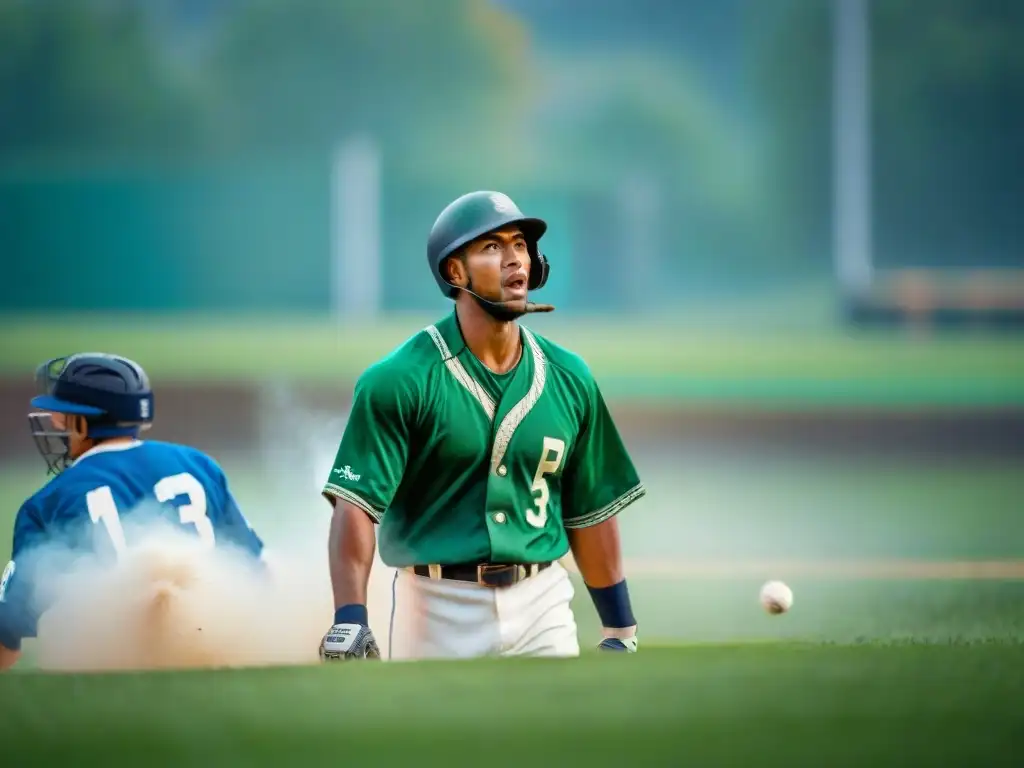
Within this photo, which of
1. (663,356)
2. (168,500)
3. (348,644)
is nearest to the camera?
(348,644)

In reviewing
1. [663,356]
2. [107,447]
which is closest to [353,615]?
[107,447]

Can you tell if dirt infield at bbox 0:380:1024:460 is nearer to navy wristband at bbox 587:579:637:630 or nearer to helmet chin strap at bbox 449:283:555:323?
navy wristband at bbox 587:579:637:630

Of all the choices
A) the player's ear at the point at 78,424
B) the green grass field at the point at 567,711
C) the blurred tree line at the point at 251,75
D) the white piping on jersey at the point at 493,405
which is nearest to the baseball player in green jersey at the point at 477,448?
the white piping on jersey at the point at 493,405

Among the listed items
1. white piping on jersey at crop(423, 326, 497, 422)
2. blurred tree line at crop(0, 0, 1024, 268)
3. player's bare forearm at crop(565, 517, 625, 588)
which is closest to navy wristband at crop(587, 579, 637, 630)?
player's bare forearm at crop(565, 517, 625, 588)

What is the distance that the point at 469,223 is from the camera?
5.38m

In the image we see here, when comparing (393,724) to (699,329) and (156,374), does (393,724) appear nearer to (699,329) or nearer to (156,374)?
(156,374)

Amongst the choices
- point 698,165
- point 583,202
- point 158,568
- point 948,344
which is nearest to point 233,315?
point 583,202

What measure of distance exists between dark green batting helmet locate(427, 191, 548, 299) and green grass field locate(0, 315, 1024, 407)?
52.3ft

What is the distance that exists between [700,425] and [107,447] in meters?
13.4

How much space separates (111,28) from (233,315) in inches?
582

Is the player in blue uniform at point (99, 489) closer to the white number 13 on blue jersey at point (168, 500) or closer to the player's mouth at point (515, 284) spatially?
the white number 13 on blue jersey at point (168, 500)

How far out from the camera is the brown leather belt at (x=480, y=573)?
5402 mm

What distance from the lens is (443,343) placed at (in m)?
5.43

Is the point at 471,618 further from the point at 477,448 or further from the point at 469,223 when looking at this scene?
the point at 469,223
